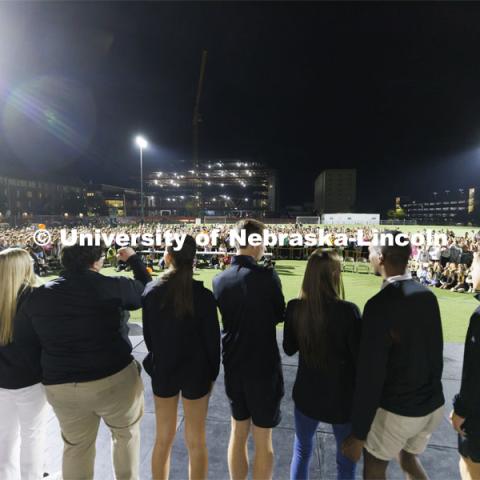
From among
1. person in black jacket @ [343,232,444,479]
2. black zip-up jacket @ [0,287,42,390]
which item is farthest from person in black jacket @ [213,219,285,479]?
black zip-up jacket @ [0,287,42,390]

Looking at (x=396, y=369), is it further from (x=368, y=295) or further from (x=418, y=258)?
(x=418, y=258)

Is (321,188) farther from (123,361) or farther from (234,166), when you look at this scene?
(123,361)

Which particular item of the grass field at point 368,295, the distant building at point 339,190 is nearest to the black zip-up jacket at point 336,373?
the grass field at point 368,295

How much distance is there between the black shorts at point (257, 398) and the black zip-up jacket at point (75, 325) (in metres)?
0.95

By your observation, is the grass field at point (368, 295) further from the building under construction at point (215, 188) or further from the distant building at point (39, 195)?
the building under construction at point (215, 188)

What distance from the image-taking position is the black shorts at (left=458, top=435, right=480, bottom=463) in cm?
194

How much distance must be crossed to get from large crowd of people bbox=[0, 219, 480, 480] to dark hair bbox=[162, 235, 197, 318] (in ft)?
0.03

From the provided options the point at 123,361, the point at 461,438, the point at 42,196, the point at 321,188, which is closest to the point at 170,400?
the point at 123,361

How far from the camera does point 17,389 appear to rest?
7.69 feet

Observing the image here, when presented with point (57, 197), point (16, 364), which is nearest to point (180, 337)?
point (16, 364)

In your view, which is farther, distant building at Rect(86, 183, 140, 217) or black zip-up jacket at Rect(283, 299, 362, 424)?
distant building at Rect(86, 183, 140, 217)

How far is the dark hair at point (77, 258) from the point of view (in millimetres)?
2207

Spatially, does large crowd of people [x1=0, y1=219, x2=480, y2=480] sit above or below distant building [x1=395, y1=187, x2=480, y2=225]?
below

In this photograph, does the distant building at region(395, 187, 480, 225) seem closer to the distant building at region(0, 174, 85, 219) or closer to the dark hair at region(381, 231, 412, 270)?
the distant building at region(0, 174, 85, 219)
